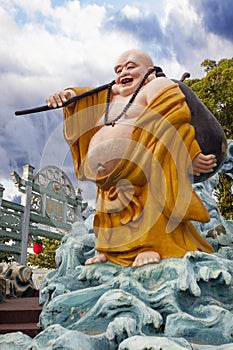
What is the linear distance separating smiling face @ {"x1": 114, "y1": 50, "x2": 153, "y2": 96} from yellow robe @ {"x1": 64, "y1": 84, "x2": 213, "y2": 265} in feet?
1.31

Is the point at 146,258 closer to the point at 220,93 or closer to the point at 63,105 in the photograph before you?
the point at 63,105

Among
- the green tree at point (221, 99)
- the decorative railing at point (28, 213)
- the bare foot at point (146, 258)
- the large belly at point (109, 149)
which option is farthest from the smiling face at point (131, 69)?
the green tree at point (221, 99)

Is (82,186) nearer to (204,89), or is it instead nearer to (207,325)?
(207,325)

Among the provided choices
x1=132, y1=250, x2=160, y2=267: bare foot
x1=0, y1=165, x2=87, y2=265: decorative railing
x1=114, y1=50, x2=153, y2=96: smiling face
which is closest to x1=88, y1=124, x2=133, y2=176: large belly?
x1=114, y1=50, x2=153, y2=96: smiling face

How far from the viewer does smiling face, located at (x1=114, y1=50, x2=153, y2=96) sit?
10.7ft

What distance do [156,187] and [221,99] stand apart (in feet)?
28.2

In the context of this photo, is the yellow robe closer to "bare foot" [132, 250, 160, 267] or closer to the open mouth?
"bare foot" [132, 250, 160, 267]

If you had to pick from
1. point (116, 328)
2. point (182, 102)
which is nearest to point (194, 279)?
point (116, 328)

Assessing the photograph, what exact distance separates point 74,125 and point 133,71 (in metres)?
0.67

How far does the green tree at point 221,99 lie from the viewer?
10.6m

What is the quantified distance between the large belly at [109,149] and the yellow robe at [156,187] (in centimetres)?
6

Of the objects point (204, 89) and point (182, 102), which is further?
point (204, 89)

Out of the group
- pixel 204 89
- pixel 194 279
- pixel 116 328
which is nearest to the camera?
pixel 116 328

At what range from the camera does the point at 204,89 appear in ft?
36.1
